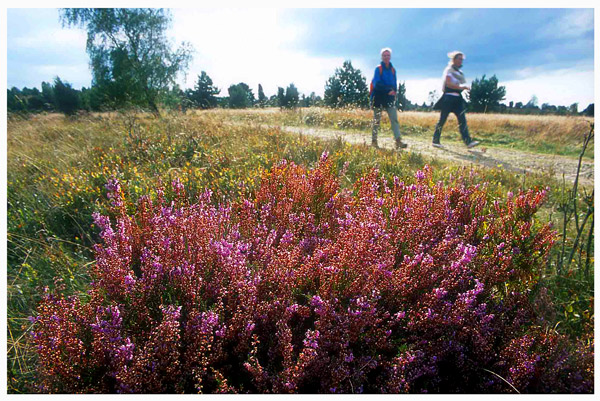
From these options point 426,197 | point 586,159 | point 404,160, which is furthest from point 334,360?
point 586,159

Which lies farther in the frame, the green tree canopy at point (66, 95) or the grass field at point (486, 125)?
the green tree canopy at point (66, 95)

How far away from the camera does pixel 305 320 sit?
5.89 ft

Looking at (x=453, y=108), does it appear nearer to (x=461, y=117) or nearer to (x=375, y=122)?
(x=461, y=117)

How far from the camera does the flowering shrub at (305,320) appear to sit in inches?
56.8

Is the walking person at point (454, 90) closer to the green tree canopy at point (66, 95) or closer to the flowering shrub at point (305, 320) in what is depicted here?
the flowering shrub at point (305, 320)

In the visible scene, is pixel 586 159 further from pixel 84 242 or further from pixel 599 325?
pixel 84 242

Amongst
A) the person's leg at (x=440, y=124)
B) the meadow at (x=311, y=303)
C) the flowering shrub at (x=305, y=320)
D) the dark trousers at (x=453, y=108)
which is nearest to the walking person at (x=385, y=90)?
the person's leg at (x=440, y=124)

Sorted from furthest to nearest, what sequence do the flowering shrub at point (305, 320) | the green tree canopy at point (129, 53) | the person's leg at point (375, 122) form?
the green tree canopy at point (129, 53) < the person's leg at point (375, 122) < the flowering shrub at point (305, 320)

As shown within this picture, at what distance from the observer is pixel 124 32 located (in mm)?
18391

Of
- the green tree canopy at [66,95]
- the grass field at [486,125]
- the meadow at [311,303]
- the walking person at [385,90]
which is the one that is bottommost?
the meadow at [311,303]

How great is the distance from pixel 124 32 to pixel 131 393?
22.6 meters

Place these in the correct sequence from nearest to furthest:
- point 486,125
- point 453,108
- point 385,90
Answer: point 385,90 < point 453,108 < point 486,125

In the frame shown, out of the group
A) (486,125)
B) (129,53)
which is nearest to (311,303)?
(486,125)

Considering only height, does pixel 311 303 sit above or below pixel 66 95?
below
